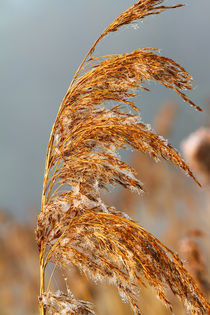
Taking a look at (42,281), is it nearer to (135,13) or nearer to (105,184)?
(105,184)

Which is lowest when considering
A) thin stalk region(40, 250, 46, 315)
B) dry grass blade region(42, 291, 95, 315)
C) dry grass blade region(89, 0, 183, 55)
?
dry grass blade region(42, 291, 95, 315)

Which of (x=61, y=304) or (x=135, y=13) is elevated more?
(x=135, y=13)

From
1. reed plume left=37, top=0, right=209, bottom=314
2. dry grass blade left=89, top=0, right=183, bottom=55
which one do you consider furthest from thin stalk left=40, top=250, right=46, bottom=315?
dry grass blade left=89, top=0, right=183, bottom=55

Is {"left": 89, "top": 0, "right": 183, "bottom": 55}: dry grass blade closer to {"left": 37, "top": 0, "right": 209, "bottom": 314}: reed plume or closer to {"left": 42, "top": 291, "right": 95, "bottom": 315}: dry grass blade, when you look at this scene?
{"left": 37, "top": 0, "right": 209, "bottom": 314}: reed plume

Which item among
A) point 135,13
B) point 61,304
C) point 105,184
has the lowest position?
point 61,304

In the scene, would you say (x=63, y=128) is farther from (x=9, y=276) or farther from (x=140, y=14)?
(x=9, y=276)

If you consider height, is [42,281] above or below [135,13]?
below

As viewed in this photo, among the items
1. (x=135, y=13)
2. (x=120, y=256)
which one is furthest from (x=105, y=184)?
(x=135, y=13)

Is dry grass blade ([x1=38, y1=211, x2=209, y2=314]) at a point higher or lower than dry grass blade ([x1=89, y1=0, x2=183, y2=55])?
lower
